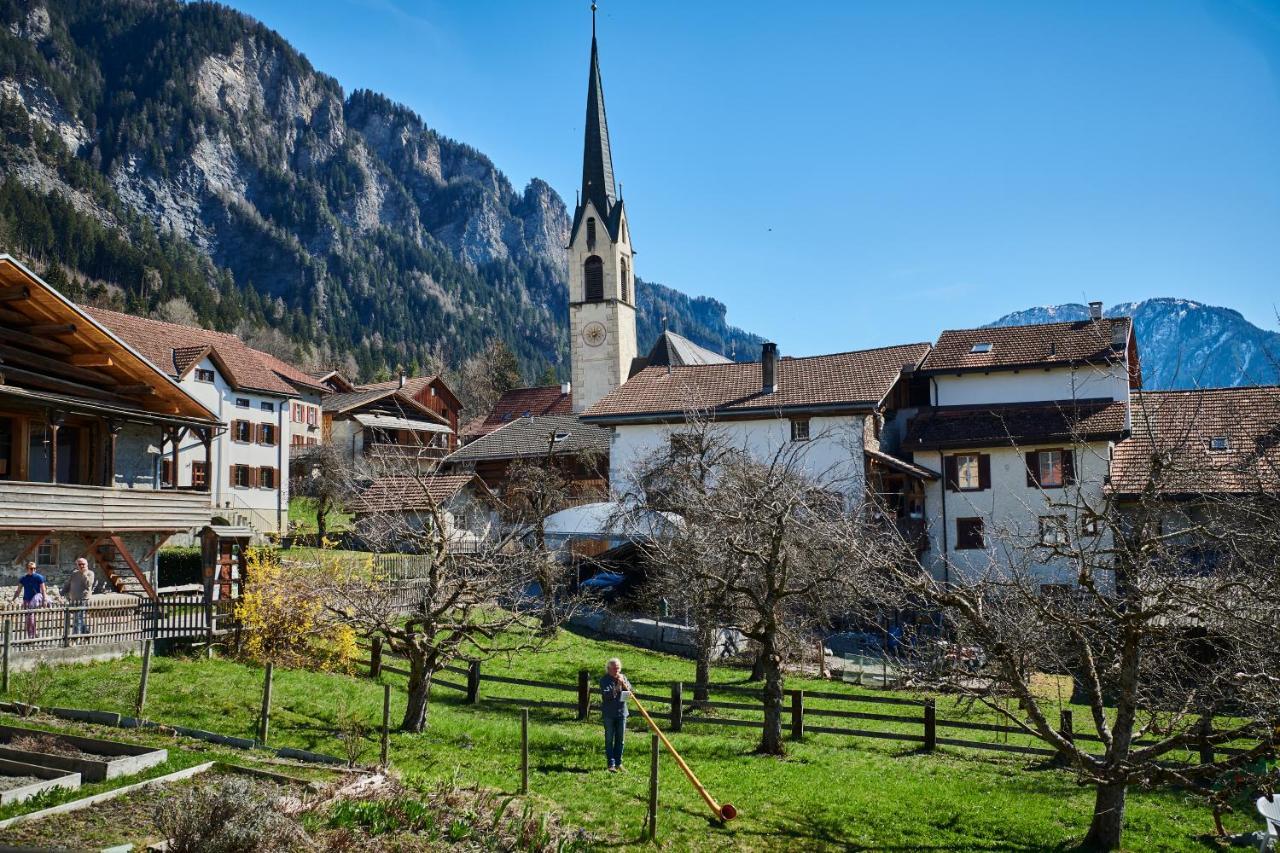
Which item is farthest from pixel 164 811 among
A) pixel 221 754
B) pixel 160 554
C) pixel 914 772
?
pixel 160 554

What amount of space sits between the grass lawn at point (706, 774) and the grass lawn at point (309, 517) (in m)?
25.7

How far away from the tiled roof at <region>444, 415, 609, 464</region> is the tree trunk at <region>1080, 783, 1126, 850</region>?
34.0 metres

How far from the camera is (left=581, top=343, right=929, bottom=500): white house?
35.8 meters

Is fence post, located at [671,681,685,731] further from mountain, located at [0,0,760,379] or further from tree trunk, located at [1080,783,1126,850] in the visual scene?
mountain, located at [0,0,760,379]

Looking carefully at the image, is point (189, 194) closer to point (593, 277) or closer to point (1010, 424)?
point (593, 277)

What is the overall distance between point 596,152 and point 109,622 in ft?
182

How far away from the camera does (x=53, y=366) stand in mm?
24000

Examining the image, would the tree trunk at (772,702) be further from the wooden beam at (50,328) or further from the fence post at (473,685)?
the wooden beam at (50,328)

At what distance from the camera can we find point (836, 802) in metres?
12.8

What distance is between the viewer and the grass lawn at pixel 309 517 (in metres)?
44.0

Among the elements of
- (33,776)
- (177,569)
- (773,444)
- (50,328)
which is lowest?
(33,776)

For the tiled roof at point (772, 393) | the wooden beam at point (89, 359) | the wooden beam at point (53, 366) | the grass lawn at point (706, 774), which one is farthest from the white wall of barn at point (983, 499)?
the wooden beam at point (53, 366)

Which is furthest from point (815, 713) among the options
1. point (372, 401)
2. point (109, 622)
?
point (372, 401)

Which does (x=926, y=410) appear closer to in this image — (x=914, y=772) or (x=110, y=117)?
(x=914, y=772)
